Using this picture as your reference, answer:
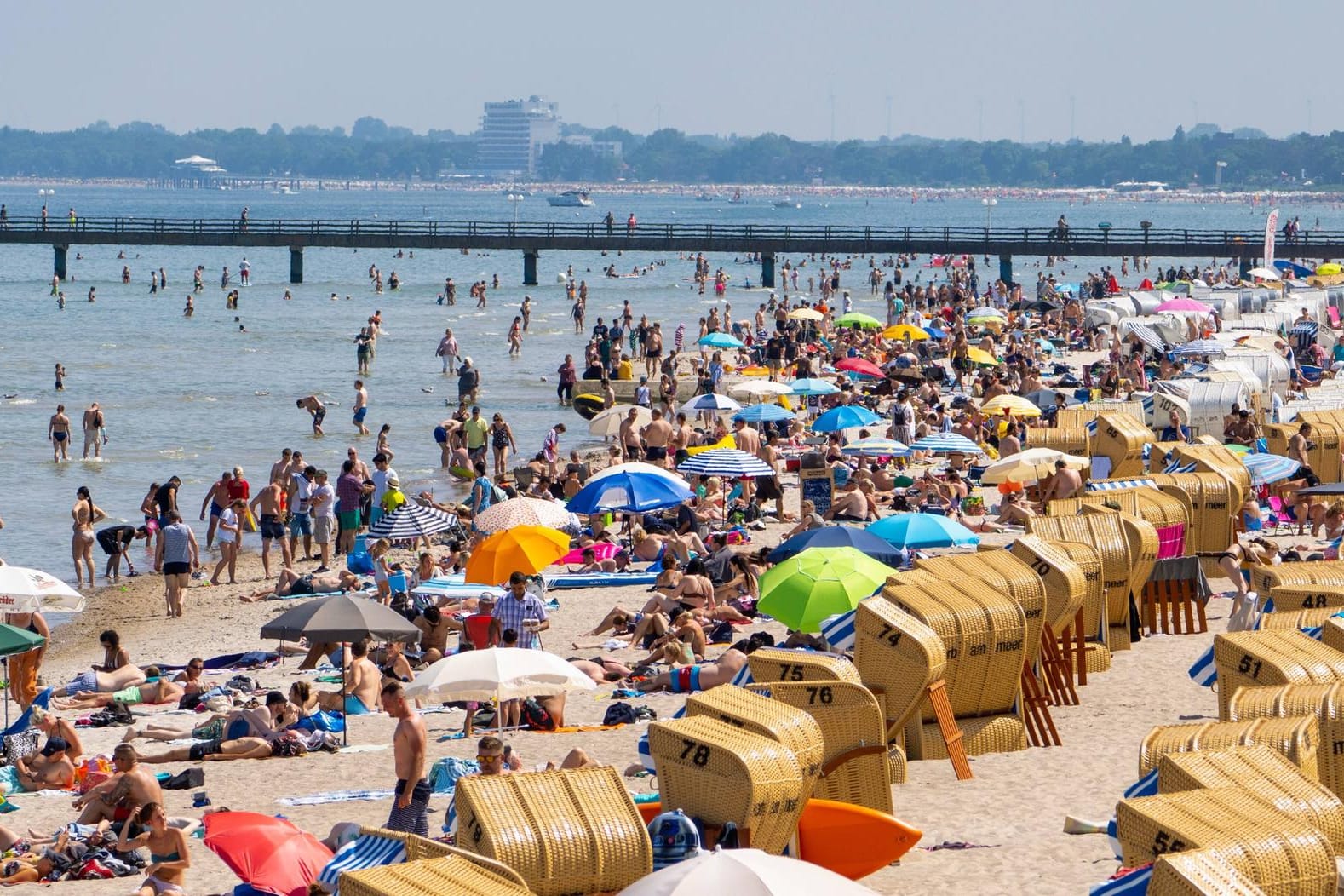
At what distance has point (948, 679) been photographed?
10969 mm

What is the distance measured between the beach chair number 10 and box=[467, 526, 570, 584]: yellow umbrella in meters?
7.30

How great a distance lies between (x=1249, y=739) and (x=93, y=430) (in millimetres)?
23179

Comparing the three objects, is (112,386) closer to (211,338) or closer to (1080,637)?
(211,338)

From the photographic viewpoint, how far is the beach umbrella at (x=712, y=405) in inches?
1034

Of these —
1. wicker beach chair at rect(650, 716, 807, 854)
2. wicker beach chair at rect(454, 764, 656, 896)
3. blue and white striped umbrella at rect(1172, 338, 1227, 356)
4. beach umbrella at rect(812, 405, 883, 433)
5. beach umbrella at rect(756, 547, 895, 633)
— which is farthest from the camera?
blue and white striped umbrella at rect(1172, 338, 1227, 356)

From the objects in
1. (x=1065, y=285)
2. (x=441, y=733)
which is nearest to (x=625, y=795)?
(x=441, y=733)

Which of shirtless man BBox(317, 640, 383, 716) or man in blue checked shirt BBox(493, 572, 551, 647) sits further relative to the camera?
man in blue checked shirt BBox(493, 572, 551, 647)

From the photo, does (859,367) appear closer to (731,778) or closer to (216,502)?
(216,502)

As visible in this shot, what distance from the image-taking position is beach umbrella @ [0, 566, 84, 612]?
45.6 feet

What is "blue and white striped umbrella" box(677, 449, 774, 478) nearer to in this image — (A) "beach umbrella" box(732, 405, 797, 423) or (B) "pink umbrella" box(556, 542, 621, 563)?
(B) "pink umbrella" box(556, 542, 621, 563)

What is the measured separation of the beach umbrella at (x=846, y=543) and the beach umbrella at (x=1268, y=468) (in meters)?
5.39

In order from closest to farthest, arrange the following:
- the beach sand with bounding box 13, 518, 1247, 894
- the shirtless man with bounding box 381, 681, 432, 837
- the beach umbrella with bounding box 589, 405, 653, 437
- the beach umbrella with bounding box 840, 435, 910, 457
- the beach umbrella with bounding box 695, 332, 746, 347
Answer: the beach sand with bounding box 13, 518, 1247, 894 → the shirtless man with bounding box 381, 681, 432, 837 → the beach umbrella with bounding box 840, 435, 910, 457 → the beach umbrella with bounding box 589, 405, 653, 437 → the beach umbrella with bounding box 695, 332, 746, 347

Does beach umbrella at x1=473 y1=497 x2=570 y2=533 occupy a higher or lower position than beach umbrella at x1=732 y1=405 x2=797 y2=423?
lower

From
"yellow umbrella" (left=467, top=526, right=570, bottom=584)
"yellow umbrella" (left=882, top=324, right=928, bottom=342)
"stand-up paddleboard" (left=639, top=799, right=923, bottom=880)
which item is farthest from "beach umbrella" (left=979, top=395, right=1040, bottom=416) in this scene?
"stand-up paddleboard" (left=639, top=799, right=923, bottom=880)
